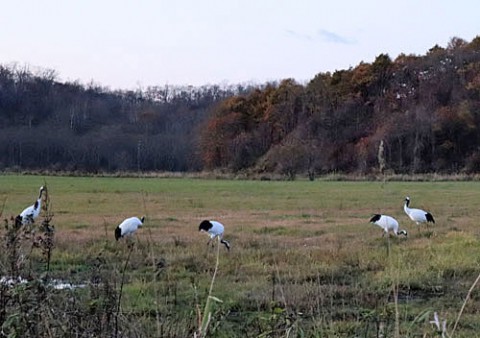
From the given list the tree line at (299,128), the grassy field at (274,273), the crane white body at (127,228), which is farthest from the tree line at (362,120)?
the crane white body at (127,228)

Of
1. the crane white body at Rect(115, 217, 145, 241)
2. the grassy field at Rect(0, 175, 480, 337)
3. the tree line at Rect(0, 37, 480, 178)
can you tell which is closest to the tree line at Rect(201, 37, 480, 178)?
the tree line at Rect(0, 37, 480, 178)

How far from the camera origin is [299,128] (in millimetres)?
86062

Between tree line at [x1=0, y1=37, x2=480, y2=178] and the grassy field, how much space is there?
44.4m

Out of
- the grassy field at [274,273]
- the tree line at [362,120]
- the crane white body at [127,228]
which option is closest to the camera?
the grassy field at [274,273]

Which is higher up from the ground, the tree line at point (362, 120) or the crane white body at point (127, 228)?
the tree line at point (362, 120)

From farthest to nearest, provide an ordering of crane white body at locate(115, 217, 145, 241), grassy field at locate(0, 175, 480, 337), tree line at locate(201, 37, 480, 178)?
tree line at locate(201, 37, 480, 178)
crane white body at locate(115, 217, 145, 241)
grassy field at locate(0, 175, 480, 337)

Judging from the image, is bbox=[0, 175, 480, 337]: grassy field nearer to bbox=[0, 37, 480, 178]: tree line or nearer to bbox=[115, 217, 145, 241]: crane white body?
bbox=[115, 217, 145, 241]: crane white body

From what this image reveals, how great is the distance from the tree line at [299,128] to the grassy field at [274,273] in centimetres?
4444

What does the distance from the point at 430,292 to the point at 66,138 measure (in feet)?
337

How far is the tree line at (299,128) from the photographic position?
74938 mm

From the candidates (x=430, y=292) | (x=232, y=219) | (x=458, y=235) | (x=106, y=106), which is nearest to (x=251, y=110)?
(x=106, y=106)

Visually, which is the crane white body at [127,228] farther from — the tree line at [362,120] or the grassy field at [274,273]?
the tree line at [362,120]

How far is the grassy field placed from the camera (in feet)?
13.4

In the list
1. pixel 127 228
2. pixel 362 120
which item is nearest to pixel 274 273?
pixel 127 228
